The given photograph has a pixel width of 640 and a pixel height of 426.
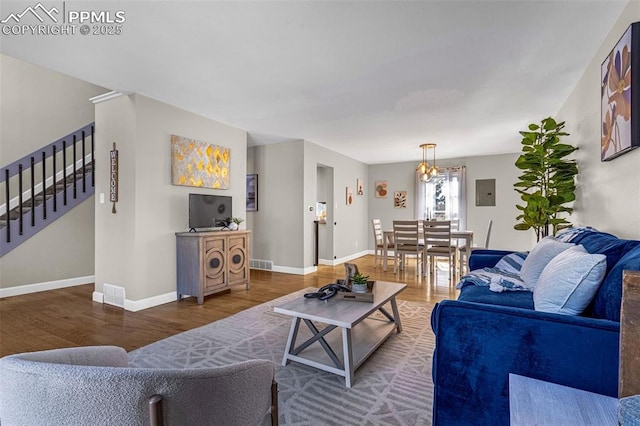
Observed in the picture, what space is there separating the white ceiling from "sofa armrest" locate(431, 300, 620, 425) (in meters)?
1.89

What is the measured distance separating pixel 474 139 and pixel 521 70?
281 cm

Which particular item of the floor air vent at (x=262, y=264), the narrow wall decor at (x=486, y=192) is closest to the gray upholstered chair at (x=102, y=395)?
the floor air vent at (x=262, y=264)

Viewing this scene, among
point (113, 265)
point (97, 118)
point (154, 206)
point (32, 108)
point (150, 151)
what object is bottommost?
point (113, 265)

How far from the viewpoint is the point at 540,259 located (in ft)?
7.01

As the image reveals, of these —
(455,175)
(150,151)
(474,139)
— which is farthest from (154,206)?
(455,175)

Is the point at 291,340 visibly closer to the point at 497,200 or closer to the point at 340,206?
the point at 340,206

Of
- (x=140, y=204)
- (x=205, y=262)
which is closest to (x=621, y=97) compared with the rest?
(x=205, y=262)

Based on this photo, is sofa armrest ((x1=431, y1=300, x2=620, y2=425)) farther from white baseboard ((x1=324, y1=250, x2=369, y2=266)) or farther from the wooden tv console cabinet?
white baseboard ((x1=324, y1=250, x2=369, y2=266))

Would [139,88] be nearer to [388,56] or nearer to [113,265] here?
[113,265]

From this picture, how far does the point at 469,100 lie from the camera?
354 cm

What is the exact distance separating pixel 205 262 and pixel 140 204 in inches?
38.9

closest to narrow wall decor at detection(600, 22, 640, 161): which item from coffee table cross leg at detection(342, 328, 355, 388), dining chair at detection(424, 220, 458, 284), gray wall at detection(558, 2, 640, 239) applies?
gray wall at detection(558, 2, 640, 239)

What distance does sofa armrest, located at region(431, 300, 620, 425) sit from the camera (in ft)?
3.53

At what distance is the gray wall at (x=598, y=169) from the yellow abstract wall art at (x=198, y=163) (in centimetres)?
419
